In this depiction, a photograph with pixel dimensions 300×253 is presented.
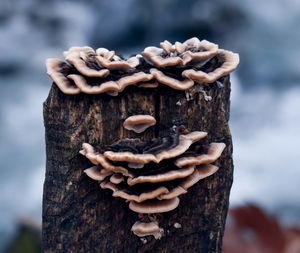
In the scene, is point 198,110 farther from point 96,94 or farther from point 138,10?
point 138,10

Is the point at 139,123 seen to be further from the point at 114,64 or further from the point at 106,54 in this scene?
the point at 106,54

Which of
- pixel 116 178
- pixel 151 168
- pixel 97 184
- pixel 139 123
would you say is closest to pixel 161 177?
pixel 151 168

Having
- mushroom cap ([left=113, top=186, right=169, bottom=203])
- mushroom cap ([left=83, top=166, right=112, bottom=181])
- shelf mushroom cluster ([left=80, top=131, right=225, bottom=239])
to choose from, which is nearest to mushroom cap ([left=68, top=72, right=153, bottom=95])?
shelf mushroom cluster ([left=80, top=131, right=225, bottom=239])

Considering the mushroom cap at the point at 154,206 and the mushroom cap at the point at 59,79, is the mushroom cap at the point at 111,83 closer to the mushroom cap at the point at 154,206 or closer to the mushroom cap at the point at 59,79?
the mushroom cap at the point at 59,79

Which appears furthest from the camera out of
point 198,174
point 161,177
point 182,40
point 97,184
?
point 182,40

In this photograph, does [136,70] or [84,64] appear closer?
[84,64]
